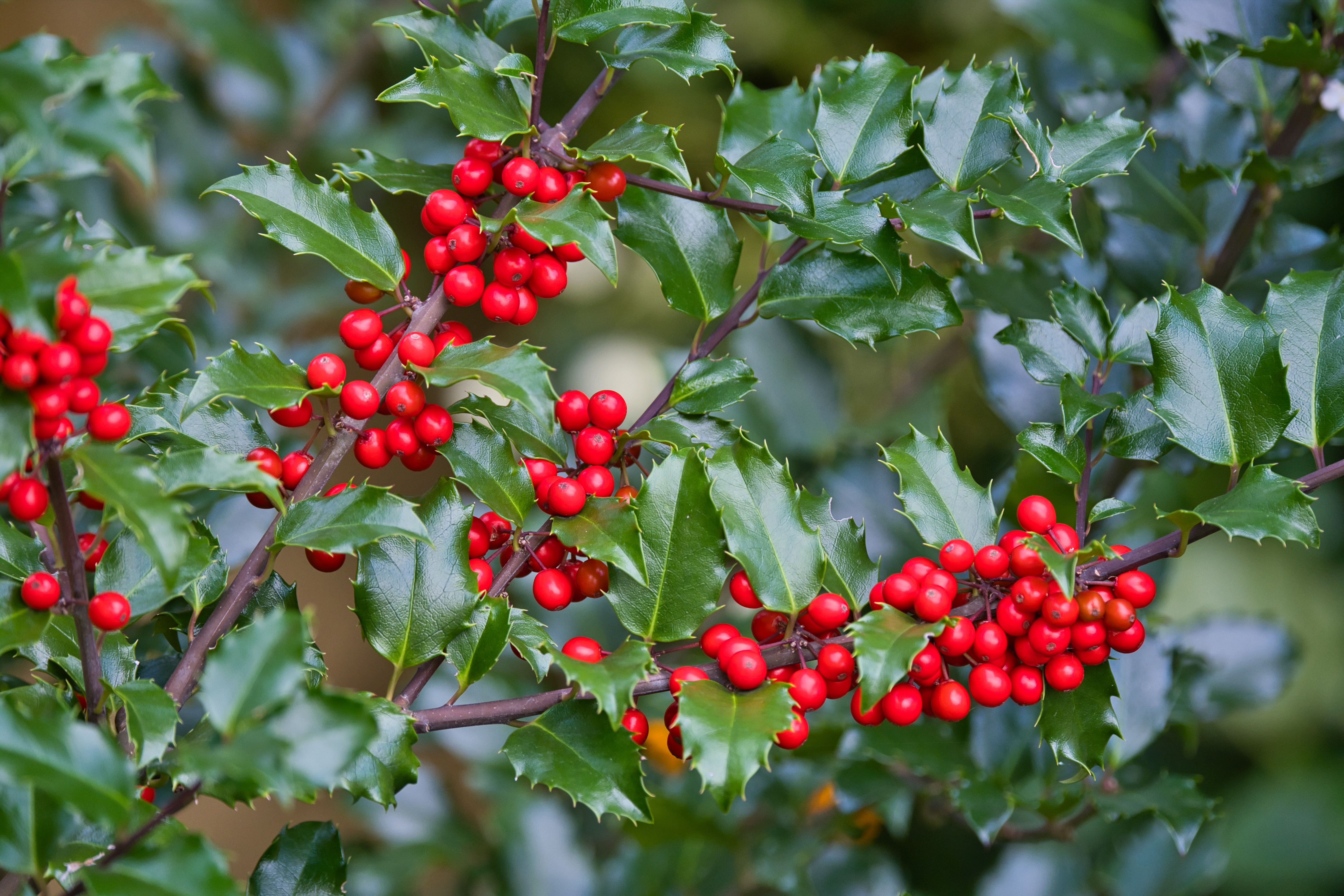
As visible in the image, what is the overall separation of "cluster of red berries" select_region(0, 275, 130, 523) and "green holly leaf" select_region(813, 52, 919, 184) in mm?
356

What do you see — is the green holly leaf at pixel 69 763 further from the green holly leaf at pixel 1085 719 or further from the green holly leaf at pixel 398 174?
the green holly leaf at pixel 1085 719

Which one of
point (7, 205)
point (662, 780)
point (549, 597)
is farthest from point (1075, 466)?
point (7, 205)

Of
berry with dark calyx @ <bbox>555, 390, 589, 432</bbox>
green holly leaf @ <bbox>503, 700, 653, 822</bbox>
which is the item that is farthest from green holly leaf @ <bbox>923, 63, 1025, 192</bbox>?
green holly leaf @ <bbox>503, 700, 653, 822</bbox>

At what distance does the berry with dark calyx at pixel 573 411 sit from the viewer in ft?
1.79

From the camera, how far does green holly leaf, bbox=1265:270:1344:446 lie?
0.54 metres

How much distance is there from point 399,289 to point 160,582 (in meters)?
0.19

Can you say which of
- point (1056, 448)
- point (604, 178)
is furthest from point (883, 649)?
point (604, 178)

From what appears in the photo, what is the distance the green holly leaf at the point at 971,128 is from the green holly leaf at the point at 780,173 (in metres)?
0.07

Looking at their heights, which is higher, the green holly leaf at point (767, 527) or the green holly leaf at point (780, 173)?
the green holly leaf at point (780, 173)

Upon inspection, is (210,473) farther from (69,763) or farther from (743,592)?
(743,592)

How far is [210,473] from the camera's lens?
1.37ft

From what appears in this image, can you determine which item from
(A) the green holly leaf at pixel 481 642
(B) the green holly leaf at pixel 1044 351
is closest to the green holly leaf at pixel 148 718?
(A) the green holly leaf at pixel 481 642

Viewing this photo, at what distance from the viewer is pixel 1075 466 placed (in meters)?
0.55

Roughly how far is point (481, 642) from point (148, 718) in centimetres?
15
